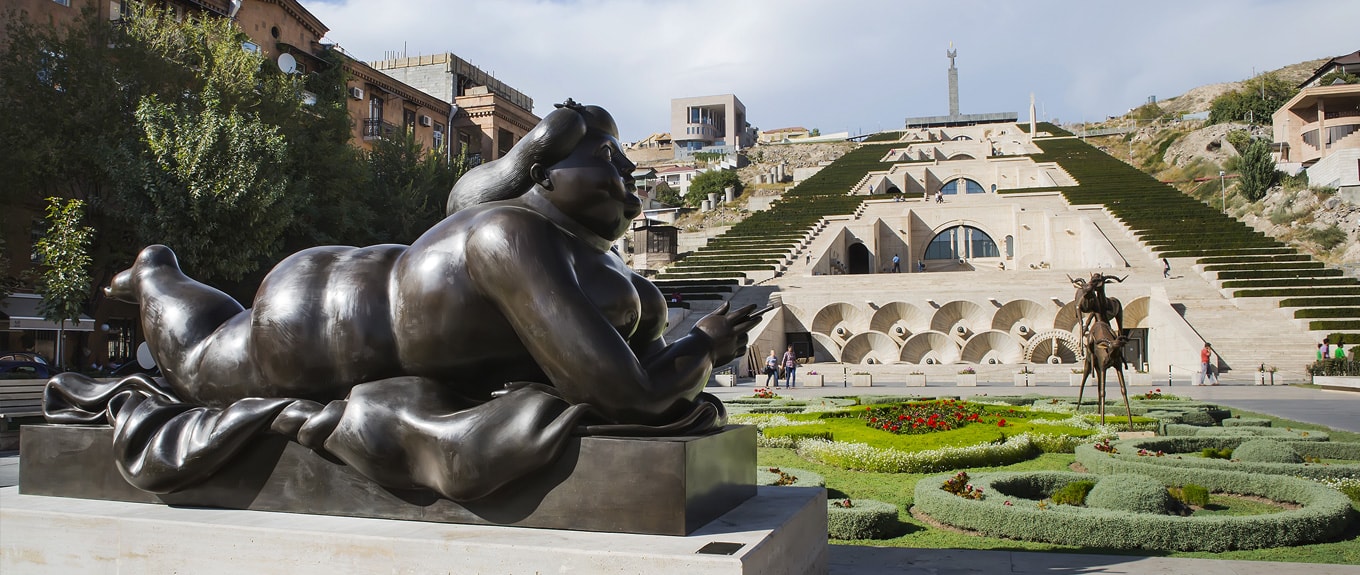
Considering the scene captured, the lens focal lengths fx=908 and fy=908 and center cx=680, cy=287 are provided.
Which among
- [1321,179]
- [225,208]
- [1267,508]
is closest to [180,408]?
[1267,508]

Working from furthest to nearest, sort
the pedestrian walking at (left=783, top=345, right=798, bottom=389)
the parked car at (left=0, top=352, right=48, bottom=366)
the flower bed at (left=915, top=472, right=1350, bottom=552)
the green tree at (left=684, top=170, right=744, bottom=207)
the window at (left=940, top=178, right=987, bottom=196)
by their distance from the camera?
the green tree at (left=684, top=170, right=744, bottom=207), the window at (left=940, top=178, right=987, bottom=196), the pedestrian walking at (left=783, top=345, right=798, bottom=389), the parked car at (left=0, top=352, right=48, bottom=366), the flower bed at (left=915, top=472, right=1350, bottom=552)

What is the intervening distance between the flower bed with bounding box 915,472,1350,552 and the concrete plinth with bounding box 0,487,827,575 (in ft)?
8.65

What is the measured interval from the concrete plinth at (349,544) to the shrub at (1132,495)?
3519 mm

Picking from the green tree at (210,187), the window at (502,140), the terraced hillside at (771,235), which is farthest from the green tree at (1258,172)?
the green tree at (210,187)

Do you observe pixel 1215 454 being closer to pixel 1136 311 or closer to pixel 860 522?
pixel 860 522

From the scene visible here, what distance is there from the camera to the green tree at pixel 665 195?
3204 inches

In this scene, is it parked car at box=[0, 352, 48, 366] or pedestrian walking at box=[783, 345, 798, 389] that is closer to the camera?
parked car at box=[0, 352, 48, 366]

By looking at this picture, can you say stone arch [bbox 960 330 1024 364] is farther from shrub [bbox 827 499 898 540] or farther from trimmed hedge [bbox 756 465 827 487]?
shrub [bbox 827 499 898 540]

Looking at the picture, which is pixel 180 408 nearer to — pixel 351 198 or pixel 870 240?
pixel 351 198

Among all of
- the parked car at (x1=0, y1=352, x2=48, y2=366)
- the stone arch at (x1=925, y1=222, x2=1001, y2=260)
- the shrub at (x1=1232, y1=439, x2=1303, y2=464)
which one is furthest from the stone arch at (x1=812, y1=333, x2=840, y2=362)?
the stone arch at (x1=925, y1=222, x2=1001, y2=260)

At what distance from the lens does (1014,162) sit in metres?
65.3

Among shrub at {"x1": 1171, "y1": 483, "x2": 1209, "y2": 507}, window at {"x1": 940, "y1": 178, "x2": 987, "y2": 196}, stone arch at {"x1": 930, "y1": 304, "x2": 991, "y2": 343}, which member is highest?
window at {"x1": 940, "y1": 178, "x2": 987, "y2": 196}

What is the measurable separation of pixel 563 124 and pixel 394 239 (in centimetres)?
2320

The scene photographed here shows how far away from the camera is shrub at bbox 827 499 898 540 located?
18.3 feet
